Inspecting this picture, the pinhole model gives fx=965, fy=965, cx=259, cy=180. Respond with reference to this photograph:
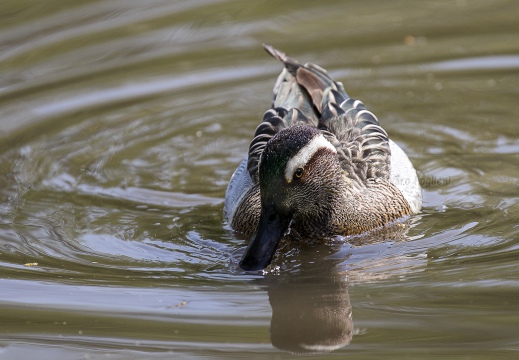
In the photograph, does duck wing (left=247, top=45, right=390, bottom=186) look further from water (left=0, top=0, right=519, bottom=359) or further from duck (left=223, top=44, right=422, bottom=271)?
water (left=0, top=0, right=519, bottom=359)

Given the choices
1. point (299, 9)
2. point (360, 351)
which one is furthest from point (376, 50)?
point (360, 351)

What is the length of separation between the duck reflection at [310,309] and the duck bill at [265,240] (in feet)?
0.49

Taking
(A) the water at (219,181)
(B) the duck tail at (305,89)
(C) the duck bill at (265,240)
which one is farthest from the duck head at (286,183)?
(B) the duck tail at (305,89)

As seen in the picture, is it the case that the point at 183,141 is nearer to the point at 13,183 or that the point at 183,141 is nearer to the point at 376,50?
the point at 13,183

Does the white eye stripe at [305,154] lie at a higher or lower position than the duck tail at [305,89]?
lower

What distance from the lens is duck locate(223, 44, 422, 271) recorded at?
708cm

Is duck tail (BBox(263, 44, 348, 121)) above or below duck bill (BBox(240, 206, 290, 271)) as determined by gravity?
above

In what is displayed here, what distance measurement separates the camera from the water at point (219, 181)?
5.83m

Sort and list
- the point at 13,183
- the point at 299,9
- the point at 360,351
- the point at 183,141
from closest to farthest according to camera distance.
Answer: the point at 360,351 < the point at 13,183 < the point at 183,141 < the point at 299,9

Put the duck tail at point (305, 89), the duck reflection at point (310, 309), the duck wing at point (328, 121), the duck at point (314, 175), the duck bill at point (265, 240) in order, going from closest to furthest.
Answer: the duck reflection at point (310, 309)
the duck bill at point (265, 240)
the duck at point (314, 175)
the duck wing at point (328, 121)
the duck tail at point (305, 89)

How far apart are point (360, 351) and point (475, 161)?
4145 mm

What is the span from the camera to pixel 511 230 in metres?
7.41

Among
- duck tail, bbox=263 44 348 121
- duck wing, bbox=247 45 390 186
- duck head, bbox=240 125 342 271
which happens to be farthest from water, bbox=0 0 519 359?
duck tail, bbox=263 44 348 121

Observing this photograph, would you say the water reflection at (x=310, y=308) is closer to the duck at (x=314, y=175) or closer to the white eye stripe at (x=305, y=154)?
the duck at (x=314, y=175)
